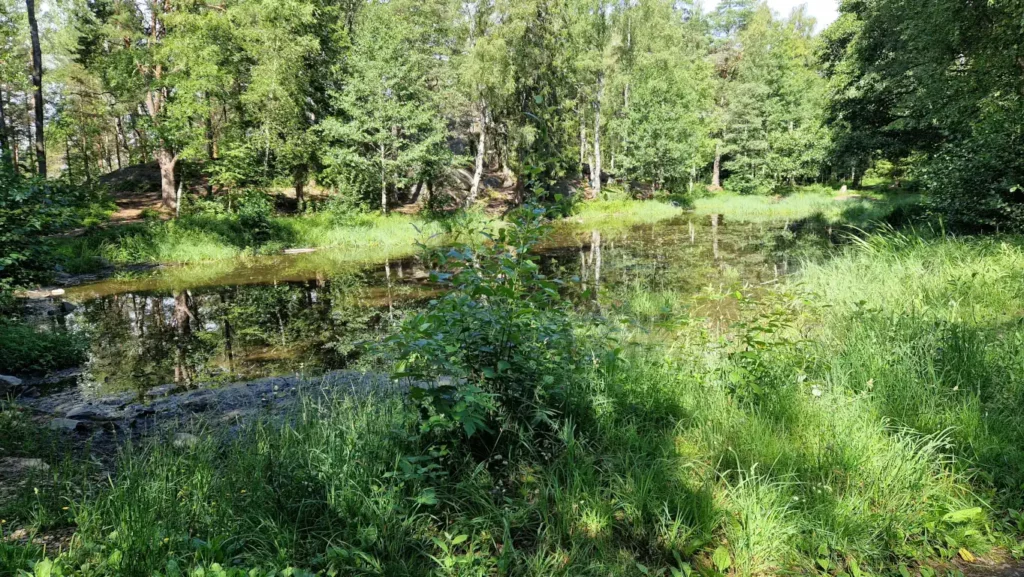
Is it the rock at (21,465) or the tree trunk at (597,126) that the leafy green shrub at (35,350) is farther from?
the tree trunk at (597,126)

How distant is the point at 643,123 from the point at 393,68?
64.0 ft

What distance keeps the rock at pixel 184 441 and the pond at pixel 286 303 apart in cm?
140

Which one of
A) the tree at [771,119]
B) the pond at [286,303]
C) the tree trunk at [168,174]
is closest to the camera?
the pond at [286,303]

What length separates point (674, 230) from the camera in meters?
23.5

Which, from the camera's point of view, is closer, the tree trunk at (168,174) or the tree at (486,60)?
the tree trunk at (168,174)

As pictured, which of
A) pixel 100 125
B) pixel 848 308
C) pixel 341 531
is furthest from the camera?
pixel 100 125

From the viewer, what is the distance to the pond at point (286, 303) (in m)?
7.41

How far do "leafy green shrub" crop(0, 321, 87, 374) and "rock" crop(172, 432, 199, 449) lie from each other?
442cm

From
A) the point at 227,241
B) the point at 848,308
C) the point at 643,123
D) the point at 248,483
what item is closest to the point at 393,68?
the point at 227,241

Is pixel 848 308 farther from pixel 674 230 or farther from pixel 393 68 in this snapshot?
pixel 393 68

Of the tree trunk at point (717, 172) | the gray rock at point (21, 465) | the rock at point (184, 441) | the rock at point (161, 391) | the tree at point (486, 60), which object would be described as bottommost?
the rock at point (161, 391)

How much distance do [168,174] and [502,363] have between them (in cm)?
2442

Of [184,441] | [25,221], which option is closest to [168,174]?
[25,221]

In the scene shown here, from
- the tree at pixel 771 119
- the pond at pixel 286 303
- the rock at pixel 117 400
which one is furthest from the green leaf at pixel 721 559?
the tree at pixel 771 119
